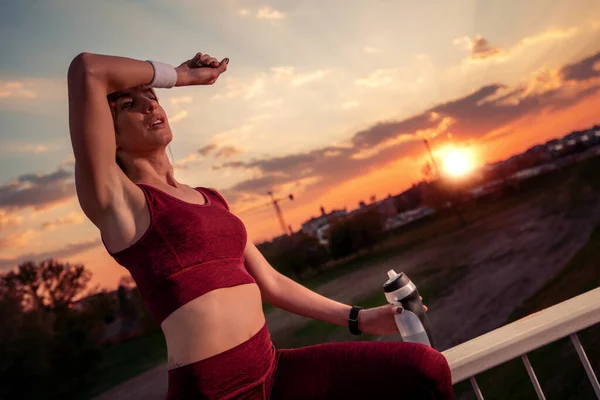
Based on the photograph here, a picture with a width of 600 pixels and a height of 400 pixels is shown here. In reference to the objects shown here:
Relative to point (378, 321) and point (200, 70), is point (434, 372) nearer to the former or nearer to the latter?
point (378, 321)

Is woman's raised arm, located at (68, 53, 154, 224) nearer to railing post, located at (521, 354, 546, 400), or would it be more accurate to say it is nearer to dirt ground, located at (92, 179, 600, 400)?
railing post, located at (521, 354, 546, 400)

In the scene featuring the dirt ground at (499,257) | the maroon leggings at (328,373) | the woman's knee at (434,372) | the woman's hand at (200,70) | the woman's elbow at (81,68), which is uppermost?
the woman's hand at (200,70)

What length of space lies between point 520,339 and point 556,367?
17.0m

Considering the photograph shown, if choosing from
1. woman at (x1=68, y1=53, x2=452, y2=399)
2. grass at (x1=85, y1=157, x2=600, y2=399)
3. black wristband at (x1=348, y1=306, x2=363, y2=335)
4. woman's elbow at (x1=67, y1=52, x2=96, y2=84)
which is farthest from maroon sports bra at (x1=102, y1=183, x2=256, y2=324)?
grass at (x1=85, y1=157, x2=600, y2=399)

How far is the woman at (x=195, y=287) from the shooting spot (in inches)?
33.3

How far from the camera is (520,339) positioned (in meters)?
1.08

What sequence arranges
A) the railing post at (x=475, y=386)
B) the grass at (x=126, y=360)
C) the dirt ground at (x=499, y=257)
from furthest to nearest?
the dirt ground at (x=499, y=257)
the grass at (x=126, y=360)
the railing post at (x=475, y=386)

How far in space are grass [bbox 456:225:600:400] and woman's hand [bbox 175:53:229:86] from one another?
13.9 meters

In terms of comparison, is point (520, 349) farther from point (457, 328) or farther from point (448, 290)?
point (448, 290)

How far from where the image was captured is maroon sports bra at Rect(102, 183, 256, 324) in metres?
0.88

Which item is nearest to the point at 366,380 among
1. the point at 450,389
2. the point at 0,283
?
the point at 450,389

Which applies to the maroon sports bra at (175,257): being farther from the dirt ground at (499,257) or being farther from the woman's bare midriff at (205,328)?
the dirt ground at (499,257)

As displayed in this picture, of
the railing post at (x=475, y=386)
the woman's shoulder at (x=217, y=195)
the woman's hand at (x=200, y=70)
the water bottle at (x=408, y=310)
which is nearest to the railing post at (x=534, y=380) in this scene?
the railing post at (x=475, y=386)

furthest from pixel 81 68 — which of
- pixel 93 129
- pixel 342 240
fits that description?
pixel 342 240
